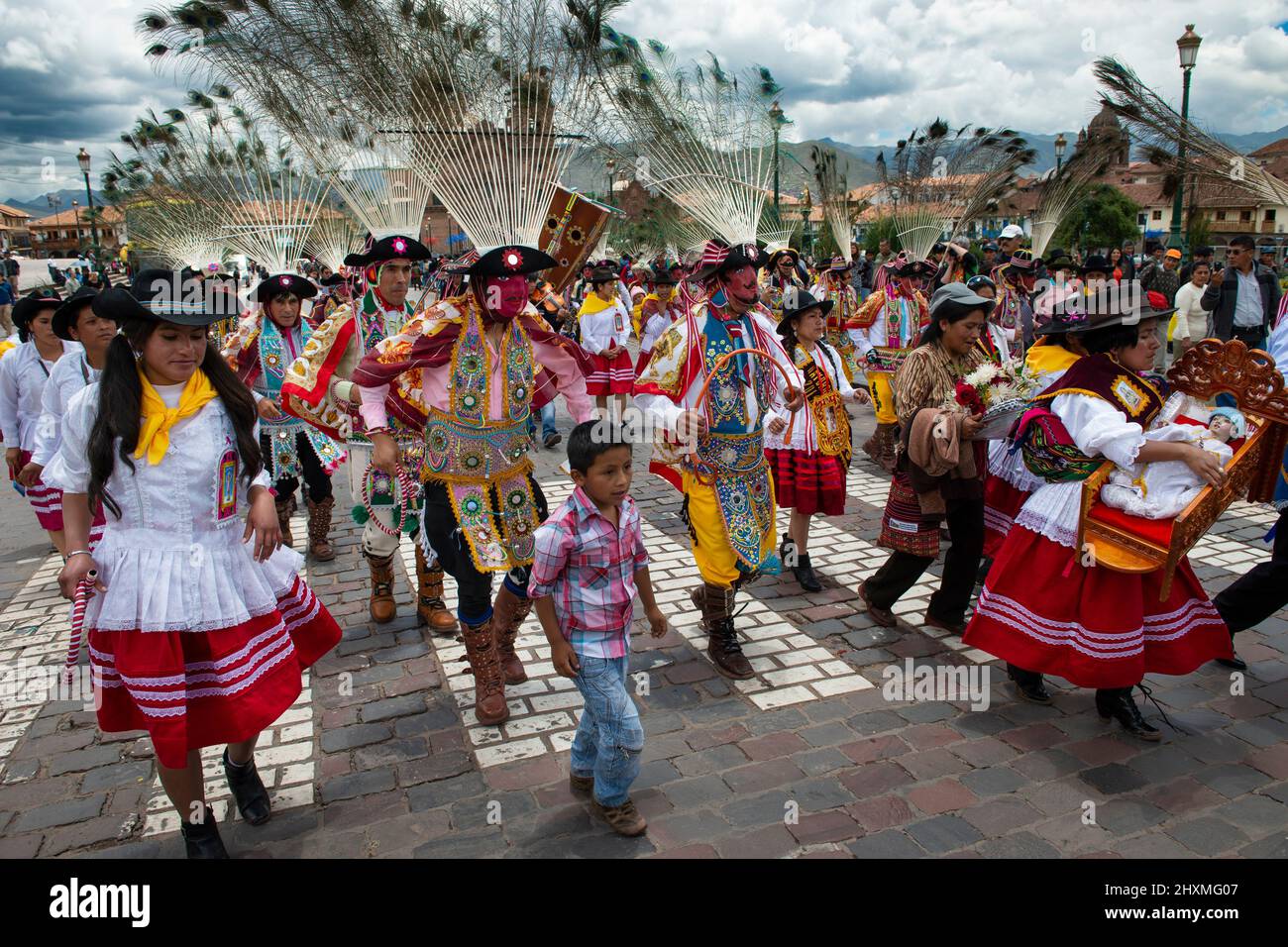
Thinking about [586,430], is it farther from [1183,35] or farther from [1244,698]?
[1183,35]

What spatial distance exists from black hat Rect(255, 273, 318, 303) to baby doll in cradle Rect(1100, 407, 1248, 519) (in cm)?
540

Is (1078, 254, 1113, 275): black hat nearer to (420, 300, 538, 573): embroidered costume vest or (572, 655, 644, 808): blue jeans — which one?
(420, 300, 538, 573): embroidered costume vest

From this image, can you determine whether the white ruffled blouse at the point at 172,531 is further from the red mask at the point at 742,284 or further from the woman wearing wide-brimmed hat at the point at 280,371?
the woman wearing wide-brimmed hat at the point at 280,371

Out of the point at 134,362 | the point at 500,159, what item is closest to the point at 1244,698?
the point at 500,159

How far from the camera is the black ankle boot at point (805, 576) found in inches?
227

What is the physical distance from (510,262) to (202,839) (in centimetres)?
262

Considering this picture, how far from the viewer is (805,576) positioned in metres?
5.81

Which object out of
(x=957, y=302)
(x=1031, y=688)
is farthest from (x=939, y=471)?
(x=1031, y=688)

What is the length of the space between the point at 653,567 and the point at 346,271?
4.39 m

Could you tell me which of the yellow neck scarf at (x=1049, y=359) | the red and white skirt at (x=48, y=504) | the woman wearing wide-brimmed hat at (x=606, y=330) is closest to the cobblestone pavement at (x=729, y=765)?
the red and white skirt at (x=48, y=504)

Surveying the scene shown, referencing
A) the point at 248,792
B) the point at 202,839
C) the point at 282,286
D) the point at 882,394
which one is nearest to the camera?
the point at 202,839

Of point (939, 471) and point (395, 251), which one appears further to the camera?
point (395, 251)

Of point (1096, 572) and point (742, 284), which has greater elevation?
point (742, 284)

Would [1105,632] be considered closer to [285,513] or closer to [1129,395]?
[1129,395]
